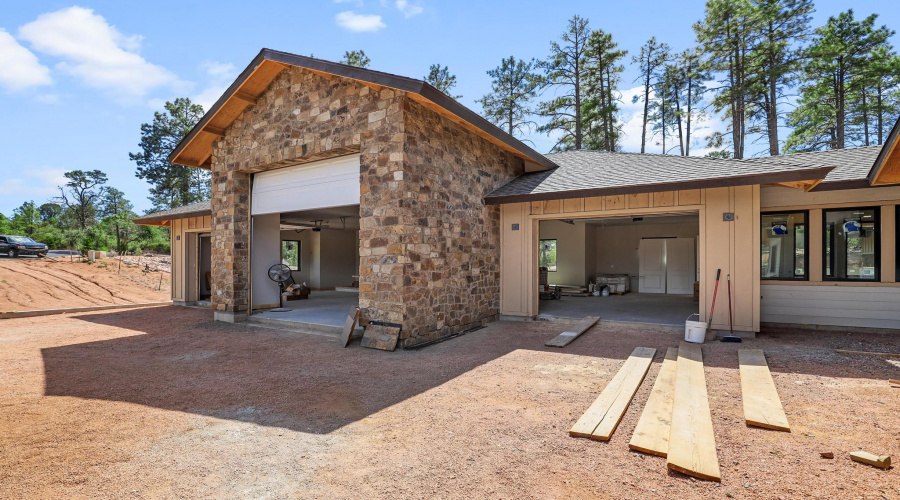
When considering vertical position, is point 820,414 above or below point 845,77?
below

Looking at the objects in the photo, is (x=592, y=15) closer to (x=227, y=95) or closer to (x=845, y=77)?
(x=845, y=77)

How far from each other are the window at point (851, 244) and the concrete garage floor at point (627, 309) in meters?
2.52

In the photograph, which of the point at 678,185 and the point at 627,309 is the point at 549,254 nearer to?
the point at 627,309

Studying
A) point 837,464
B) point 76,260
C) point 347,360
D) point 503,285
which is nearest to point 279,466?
point 347,360

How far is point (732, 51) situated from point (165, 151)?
37171 mm

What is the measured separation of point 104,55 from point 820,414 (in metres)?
16.3

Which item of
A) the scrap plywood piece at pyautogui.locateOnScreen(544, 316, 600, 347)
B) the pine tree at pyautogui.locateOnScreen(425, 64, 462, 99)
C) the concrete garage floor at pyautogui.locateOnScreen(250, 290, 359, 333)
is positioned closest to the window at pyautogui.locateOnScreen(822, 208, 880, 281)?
the scrap plywood piece at pyautogui.locateOnScreen(544, 316, 600, 347)

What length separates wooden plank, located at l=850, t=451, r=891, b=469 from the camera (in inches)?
99.3

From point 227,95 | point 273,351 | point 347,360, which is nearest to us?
point 347,360

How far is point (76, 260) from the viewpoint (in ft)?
65.3

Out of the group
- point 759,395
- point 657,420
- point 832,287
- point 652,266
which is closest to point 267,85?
point 657,420

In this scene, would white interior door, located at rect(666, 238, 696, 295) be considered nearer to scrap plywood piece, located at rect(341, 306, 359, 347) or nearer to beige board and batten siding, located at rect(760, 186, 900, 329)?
beige board and batten siding, located at rect(760, 186, 900, 329)

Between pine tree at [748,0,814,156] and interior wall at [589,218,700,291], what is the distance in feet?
28.9

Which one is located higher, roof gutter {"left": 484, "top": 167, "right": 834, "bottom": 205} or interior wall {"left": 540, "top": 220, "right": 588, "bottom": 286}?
roof gutter {"left": 484, "top": 167, "right": 834, "bottom": 205}
